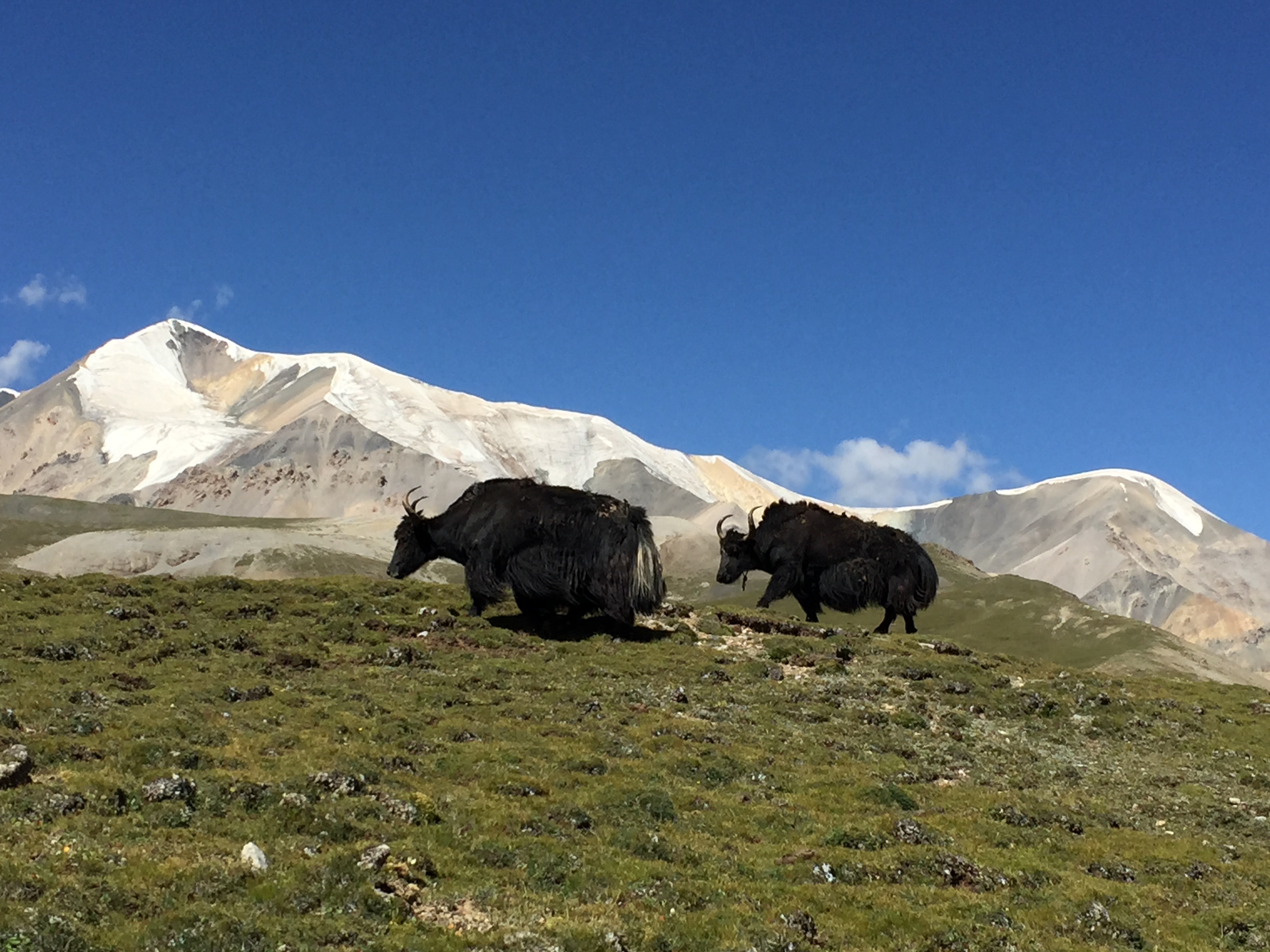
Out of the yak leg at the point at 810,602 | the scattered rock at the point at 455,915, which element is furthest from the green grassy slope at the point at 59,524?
the scattered rock at the point at 455,915

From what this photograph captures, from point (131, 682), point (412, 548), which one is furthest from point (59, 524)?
point (131, 682)

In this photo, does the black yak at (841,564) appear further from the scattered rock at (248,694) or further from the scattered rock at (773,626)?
the scattered rock at (248,694)

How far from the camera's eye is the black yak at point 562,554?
2998 centimetres

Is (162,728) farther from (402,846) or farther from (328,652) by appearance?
(328,652)

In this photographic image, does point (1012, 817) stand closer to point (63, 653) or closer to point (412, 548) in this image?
point (63, 653)

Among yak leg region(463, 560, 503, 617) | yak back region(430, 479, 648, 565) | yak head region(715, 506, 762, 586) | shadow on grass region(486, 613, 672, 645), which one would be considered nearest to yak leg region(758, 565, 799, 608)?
yak head region(715, 506, 762, 586)

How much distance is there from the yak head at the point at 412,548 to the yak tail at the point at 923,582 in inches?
631

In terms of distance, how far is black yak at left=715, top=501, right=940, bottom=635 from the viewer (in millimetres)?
37625

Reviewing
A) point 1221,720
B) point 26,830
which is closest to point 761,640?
point 1221,720

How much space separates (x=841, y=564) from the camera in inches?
1487

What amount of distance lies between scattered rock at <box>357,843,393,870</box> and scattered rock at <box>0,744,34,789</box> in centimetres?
473

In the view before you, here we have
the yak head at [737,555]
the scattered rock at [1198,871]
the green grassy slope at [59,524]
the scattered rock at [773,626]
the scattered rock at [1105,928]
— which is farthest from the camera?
the green grassy slope at [59,524]

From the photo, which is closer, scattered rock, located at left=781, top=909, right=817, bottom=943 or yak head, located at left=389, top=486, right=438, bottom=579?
scattered rock, located at left=781, top=909, right=817, bottom=943

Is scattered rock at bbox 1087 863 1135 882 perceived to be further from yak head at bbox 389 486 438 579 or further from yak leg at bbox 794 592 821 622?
yak head at bbox 389 486 438 579
